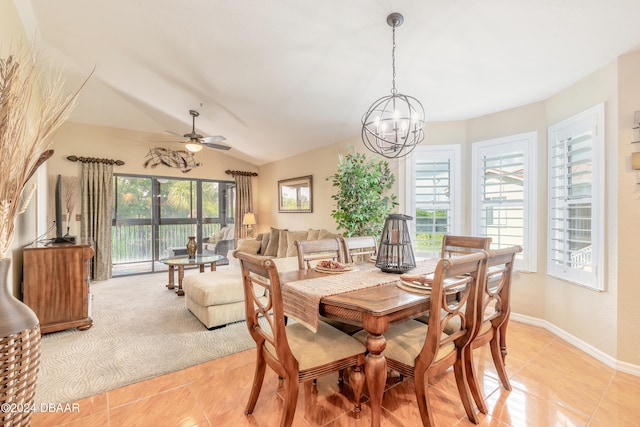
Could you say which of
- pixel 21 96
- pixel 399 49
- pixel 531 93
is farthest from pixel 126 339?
pixel 531 93

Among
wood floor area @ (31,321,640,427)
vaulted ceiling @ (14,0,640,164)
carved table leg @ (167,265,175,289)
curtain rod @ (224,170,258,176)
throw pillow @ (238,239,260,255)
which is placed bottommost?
wood floor area @ (31,321,640,427)

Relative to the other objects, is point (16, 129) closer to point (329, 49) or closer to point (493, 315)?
point (329, 49)

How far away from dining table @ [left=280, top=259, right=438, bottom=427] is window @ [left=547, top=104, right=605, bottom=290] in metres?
1.96

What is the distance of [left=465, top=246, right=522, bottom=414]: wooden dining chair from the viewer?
1.73 metres

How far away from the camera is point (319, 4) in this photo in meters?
2.20

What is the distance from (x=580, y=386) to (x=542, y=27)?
2662mm

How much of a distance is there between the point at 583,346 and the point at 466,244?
4.60 feet

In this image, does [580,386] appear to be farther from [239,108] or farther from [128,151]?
[128,151]

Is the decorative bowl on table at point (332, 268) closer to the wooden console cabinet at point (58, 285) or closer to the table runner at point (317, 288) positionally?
the table runner at point (317, 288)

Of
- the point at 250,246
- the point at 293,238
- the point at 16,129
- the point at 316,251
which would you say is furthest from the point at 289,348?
the point at 250,246

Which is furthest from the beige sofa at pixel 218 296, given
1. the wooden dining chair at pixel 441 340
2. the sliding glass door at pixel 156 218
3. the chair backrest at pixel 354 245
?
the sliding glass door at pixel 156 218

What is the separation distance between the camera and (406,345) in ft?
5.58

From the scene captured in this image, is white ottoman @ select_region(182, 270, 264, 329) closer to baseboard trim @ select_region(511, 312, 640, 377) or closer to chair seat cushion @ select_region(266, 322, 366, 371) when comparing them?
chair seat cushion @ select_region(266, 322, 366, 371)

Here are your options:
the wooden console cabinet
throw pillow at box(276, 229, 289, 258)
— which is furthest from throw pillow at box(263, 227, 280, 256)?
the wooden console cabinet
